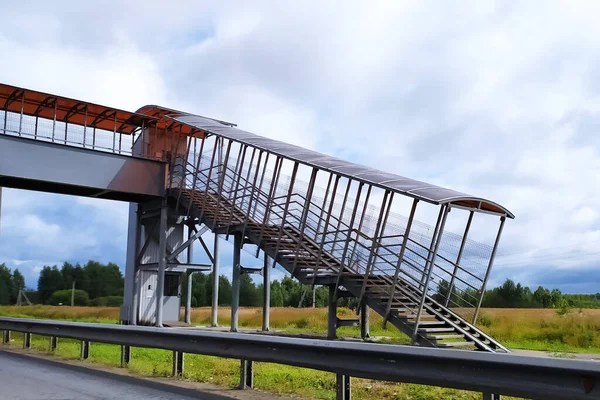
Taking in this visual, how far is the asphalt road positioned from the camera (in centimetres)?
822

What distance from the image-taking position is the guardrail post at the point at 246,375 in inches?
348

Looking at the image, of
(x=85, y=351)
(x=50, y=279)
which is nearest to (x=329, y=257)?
(x=85, y=351)

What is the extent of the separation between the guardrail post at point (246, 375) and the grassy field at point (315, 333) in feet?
0.70

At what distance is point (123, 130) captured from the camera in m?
27.2

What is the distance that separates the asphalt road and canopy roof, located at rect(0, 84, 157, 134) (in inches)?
562

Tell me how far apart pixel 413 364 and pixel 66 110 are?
22373 millimetres

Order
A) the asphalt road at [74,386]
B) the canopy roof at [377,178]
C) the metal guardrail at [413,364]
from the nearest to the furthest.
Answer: the metal guardrail at [413,364] < the asphalt road at [74,386] < the canopy roof at [377,178]

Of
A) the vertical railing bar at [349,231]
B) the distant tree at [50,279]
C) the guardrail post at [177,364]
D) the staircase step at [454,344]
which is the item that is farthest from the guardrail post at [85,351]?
the distant tree at [50,279]

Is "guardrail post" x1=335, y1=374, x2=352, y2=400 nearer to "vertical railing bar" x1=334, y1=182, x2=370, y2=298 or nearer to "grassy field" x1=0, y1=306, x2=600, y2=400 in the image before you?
"grassy field" x1=0, y1=306, x2=600, y2=400

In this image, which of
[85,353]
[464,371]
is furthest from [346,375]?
[85,353]

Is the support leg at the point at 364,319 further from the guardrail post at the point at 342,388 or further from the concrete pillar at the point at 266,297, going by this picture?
the guardrail post at the point at 342,388

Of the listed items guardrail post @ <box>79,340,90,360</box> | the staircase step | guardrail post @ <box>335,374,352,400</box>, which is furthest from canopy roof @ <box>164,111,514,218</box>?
guardrail post @ <box>335,374,352,400</box>

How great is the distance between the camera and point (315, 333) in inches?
817

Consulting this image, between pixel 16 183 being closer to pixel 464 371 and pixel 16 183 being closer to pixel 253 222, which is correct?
pixel 253 222
